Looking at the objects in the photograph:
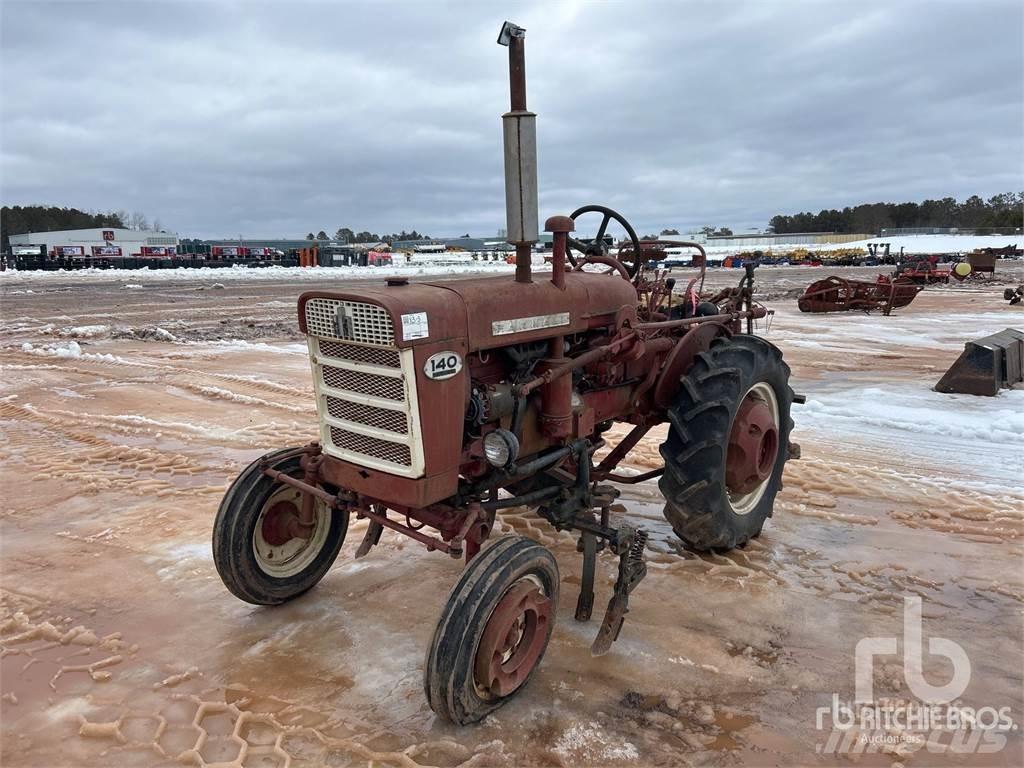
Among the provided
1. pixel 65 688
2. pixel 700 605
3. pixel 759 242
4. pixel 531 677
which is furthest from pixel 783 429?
pixel 759 242

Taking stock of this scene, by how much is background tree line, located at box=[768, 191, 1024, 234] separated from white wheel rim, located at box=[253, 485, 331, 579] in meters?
97.6

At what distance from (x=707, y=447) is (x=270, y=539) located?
2.06m

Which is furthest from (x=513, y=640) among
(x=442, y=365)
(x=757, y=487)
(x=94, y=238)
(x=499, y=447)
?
(x=94, y=238)

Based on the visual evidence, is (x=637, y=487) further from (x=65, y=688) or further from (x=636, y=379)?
(x=65, y=688)

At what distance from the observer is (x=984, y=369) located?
687 centimetres

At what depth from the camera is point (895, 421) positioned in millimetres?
6102

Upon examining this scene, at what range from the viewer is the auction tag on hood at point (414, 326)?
2.45 metres

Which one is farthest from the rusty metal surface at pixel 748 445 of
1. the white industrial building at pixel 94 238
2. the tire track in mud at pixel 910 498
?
the white industrial building at pixel 94 238

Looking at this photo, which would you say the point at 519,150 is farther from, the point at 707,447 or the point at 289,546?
the point at 289,546

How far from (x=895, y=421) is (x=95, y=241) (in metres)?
83.6

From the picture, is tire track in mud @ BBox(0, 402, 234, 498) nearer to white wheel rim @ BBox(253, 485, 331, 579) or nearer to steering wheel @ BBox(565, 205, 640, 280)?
white wheel rim @ BBox(253, 485, 331, 579)

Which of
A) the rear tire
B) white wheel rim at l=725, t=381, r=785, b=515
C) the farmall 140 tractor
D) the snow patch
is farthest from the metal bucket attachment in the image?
the snow patch

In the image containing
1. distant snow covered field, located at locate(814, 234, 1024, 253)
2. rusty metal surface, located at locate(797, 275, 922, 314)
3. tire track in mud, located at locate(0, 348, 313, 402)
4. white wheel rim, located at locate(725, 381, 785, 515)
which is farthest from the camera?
distant snow covered field, located at locate(814, 234, 1024, 253)

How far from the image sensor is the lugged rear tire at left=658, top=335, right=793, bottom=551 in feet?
11.1
